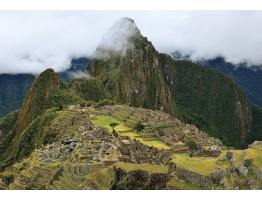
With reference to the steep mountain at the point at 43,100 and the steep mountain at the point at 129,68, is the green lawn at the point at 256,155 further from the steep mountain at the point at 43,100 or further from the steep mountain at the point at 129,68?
the steep mountain at the point at 129,68

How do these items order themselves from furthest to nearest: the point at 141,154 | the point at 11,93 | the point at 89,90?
1. the point at 11,93
2. the point at 89,90
3. the point at 141,154

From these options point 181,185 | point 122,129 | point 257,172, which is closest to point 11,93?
point 122,129

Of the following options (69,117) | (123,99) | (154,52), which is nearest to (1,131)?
(123,99)

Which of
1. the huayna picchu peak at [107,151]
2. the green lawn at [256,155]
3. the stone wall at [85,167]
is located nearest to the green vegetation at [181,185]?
the huayna picchu peak at [107,151]

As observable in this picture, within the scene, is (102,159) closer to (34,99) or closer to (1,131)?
(34,99)

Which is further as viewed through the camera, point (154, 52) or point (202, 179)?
point (154, 52)

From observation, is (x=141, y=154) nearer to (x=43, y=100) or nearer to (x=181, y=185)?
(x=181, y=185)
